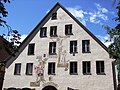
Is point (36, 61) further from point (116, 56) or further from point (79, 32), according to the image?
point (116, 56)

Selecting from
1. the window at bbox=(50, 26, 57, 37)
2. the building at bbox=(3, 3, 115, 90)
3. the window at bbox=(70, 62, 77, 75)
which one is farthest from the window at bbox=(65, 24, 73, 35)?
the window at bbox=(70, 62, 77, 75)

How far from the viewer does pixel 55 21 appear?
26.9m

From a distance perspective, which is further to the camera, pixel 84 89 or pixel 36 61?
pixel 36 61

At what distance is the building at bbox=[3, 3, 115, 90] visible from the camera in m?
22.8

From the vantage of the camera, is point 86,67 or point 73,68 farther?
point 73,68

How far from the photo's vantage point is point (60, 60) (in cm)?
2462

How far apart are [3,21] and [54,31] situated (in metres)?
18.5

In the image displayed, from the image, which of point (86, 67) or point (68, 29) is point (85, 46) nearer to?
point (86, 67)

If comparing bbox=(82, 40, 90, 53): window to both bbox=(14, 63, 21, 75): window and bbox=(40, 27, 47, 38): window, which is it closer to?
bbox=(40, 27, 47, 38): window

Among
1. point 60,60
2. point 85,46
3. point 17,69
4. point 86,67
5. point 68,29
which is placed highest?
point 68,29

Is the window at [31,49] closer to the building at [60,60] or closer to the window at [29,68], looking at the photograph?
the building at [60,60]

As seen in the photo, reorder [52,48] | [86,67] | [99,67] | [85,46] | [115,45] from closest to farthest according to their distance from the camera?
[115,45]
[99,67]
[86,67]
[85,46]
[52,48]

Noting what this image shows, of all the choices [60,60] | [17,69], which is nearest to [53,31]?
[60,60]

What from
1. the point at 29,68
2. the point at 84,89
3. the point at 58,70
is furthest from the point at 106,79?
the point at 29,68
